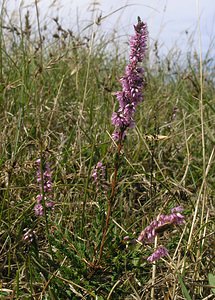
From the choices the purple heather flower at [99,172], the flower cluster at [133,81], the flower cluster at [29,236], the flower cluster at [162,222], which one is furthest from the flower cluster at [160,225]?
the purple heather flower at [99,172]

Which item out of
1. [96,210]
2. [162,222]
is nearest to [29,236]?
[96,210]

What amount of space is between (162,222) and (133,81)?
0.31m

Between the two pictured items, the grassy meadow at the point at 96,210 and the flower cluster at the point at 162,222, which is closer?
the flower cluster at the point at 162,222

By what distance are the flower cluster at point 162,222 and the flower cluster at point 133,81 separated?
215mm

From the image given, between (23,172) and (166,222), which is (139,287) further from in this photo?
(23,172)

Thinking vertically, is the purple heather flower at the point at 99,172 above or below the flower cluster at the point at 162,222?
above

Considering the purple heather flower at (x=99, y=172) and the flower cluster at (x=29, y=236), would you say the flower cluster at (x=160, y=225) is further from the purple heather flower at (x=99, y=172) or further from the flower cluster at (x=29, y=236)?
the purple heather flower at (x=99, y=172)

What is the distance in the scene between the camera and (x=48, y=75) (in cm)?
296

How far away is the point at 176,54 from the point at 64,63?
1220 mm

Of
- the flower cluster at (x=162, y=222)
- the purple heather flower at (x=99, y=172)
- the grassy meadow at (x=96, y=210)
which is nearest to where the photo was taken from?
the flower cluster at (x=162, y=222)

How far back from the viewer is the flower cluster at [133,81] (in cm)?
111

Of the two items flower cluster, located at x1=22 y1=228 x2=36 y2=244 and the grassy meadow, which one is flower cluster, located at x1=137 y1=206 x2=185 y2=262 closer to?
the grassy meadow

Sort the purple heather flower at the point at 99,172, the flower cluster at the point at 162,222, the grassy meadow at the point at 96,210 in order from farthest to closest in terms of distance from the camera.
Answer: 1. the purple heather flower at the point at 99,172
2. the grassy meadow at the point at 96,210
3. the flower cluster at the point at 162,222

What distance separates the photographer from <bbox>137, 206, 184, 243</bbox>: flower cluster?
1026 millimetres
